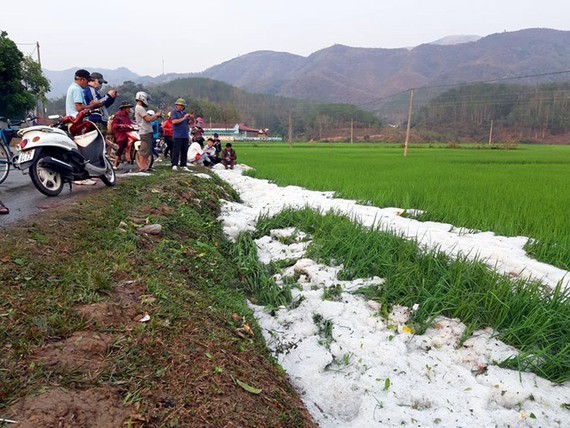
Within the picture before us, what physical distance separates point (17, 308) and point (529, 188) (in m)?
7.48

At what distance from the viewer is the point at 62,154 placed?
4289 mm

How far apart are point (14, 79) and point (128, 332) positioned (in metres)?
25.3

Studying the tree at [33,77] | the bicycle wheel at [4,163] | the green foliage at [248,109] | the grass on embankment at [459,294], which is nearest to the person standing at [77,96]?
the bicycle wheel at [4,163]

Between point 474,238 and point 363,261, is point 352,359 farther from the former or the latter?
point 474,238

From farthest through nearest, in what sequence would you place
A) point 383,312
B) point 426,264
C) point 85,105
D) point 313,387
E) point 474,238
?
point 85,105
point 474,238
point 426,264
point 383,312
point 313,387

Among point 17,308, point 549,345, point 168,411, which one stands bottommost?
point 549,345

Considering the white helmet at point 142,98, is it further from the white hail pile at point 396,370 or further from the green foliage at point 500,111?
the green foliage at point 500,111

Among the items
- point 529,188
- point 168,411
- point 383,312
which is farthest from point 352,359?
point 529,188

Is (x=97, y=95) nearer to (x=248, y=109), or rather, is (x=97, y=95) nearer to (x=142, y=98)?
(x=142, y=98)

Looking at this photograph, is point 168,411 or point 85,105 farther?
point 85,105

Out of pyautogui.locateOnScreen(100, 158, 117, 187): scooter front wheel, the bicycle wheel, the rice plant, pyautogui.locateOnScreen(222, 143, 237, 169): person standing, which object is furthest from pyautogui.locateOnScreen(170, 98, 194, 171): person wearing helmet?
the rice plant

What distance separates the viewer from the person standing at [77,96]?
16.0ft

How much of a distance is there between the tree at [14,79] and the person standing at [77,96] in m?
19.4

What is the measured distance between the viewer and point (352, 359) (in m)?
2.34
